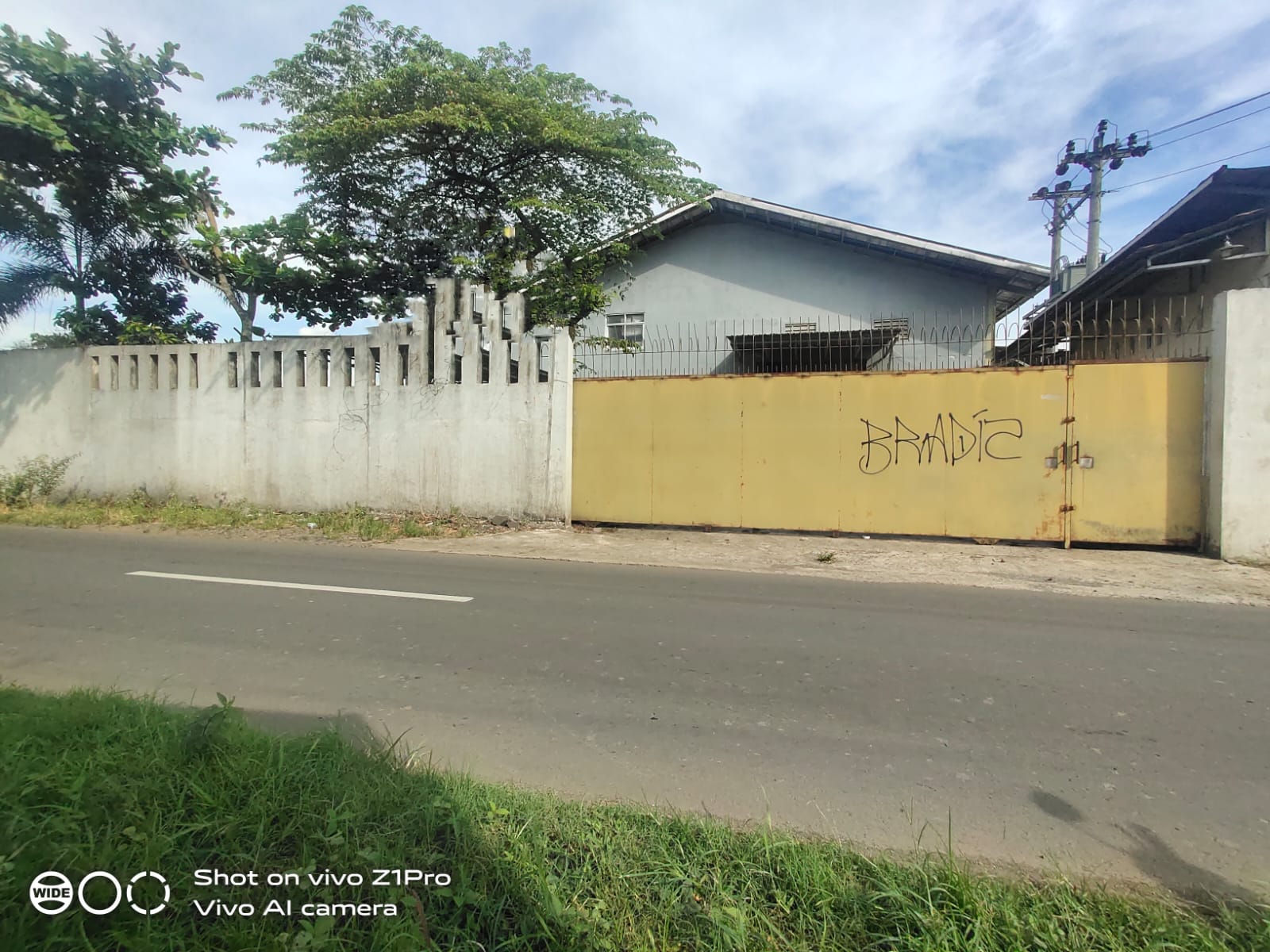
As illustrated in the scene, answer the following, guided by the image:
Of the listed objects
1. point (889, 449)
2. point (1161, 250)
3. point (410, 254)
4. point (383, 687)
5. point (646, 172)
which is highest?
point (646, 172)

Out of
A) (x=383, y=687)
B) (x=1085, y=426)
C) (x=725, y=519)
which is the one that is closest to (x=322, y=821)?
(x=383, y=687)

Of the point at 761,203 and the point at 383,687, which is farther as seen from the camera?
the point at 761,203

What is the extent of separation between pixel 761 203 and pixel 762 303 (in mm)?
2143

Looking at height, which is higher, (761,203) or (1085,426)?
(761,203)

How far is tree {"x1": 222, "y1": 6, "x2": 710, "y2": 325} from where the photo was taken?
37.9ft

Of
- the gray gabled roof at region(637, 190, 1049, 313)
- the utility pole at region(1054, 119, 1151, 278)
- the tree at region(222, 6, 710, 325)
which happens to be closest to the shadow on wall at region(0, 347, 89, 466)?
the tree at region(222, 6, 710, 325)

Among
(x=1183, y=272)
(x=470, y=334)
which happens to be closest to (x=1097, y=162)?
(x=1183, y=272)

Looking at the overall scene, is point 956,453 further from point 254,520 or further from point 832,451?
point 254,520

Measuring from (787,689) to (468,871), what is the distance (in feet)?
7.83

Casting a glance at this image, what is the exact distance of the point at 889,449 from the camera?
9.62 metres

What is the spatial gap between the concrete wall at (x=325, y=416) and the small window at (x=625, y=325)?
5.44 metres

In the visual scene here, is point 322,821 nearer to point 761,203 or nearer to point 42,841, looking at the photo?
point 42,841

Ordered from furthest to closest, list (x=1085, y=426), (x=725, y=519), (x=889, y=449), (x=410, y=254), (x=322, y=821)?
1. (x=410, y=254)
2. (x=725, y=519)
3. (x=889, y=449)
4. (x=1085, y=426)
5. (x=322, y=821)

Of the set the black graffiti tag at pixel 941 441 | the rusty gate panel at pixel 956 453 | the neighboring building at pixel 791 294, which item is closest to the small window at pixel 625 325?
the neighboring building at pixel 791 294
